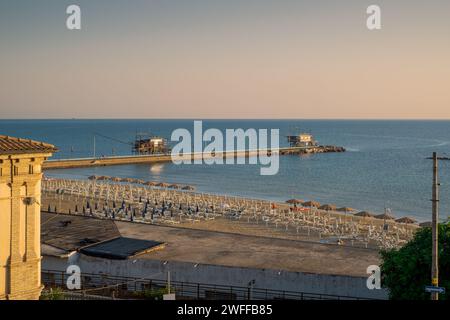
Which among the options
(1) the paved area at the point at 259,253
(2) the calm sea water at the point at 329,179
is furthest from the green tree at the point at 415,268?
(2) the calm sea water at the point at 329,179

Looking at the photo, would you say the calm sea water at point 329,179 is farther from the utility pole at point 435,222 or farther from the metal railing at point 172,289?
the utility pole at point 435,222

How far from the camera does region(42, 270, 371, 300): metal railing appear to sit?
2062 centimetres

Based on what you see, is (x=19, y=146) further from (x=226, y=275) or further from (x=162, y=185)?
(x=162, y=185)

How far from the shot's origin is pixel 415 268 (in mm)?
17062

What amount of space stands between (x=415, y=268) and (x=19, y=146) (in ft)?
41.4

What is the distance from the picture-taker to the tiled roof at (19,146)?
1599cm

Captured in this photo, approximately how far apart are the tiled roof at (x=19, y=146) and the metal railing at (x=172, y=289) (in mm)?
5933

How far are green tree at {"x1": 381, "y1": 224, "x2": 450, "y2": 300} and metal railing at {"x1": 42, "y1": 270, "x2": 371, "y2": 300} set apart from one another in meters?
2.53

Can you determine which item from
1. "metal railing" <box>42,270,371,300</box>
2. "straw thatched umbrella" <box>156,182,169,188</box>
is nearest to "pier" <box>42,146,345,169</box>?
"straw thatched umbrella" <box>156,182,169,188</box>
